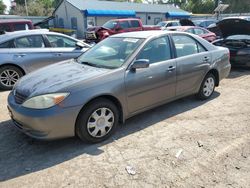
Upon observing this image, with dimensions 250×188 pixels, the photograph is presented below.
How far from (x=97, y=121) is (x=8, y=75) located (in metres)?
4.12

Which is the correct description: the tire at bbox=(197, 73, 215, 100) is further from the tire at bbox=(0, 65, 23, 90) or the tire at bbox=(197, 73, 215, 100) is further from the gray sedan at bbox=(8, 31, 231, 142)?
the tire at bbox=(0, 65, 23, 90)

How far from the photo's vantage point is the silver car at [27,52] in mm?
6797

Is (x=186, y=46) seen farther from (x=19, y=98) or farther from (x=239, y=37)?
(x=239, y=37)

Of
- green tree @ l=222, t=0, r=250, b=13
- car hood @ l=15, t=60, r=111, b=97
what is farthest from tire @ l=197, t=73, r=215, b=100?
green tree @ l=222, t=0, r=250, b=13

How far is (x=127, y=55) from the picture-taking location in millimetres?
4234

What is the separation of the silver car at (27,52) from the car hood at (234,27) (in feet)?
15.7

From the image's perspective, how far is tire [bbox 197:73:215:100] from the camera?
5.52 meters

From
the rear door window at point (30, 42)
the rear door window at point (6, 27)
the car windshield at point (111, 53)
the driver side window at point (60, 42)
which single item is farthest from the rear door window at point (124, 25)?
the car windshield at point (111, 53)

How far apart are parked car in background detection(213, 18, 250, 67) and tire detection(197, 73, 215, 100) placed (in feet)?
10.4

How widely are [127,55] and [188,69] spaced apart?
1.39 metres

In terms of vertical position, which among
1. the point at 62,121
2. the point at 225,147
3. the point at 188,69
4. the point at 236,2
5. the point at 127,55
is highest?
the point at 236,2

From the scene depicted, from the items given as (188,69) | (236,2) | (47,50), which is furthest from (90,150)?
(236,2)

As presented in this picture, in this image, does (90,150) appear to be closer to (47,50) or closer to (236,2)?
(47,50)

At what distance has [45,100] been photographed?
3.44m
